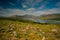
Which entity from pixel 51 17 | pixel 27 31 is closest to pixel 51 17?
pixel 51 17

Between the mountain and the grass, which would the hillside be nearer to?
the mountain

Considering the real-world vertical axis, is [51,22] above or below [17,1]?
below

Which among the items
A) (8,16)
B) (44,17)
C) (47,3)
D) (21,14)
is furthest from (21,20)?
(47,3)

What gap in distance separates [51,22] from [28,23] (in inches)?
18.4

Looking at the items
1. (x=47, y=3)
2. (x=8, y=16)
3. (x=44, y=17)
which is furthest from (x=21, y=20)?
(x=47, y=3)

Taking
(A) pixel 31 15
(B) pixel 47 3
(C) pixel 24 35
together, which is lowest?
(C) pixel 24 35

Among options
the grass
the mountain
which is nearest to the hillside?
the mountain

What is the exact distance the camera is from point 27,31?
2.47 m

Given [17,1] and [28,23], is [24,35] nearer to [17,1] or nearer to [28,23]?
[28,23]

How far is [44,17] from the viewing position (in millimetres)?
2537

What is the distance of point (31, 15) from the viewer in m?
2.56

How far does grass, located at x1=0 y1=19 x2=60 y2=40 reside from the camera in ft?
7.88

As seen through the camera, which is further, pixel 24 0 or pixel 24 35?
pixel 24 0

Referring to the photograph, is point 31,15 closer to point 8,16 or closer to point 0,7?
point 8,16
